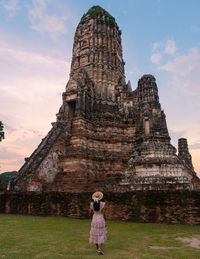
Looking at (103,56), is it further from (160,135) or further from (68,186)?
(68,186)

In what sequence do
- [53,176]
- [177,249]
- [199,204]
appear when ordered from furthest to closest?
[53,176] → [199,204] → [177,249]

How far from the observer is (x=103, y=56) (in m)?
25.2

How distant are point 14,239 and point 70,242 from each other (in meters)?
1.89

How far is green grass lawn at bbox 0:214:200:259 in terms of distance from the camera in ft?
17.4

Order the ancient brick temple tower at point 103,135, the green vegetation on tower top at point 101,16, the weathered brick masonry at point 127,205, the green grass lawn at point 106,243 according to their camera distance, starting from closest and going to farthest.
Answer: the green grass lawn at point 106,243
the weathered brick masonry at point 127,205
the ancient brick temple tower at point 103,135
the green vegetation on tower top at point 101,16

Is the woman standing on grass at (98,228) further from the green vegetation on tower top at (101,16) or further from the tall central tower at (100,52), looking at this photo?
the green vegetation on tower top at (101,16)

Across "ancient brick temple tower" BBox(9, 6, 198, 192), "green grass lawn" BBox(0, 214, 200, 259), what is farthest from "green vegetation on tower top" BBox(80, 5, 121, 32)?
"green grass lawn" BBox(0, 214, 200, 259)

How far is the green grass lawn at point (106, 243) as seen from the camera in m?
5.32

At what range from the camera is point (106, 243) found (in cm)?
654

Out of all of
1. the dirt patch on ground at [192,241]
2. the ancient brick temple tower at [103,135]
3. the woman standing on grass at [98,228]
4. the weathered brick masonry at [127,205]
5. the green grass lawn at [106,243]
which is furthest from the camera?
the ancient brick temple tower at [103,135]

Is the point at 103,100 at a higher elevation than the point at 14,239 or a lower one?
higher

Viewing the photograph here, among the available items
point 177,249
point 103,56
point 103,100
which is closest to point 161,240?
point 177,249

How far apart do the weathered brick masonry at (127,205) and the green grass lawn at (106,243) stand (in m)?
0.67

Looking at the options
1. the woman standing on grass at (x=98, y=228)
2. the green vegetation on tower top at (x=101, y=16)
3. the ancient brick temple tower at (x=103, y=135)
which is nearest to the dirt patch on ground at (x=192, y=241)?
the woman standing on grass at (x=98, y=228)
